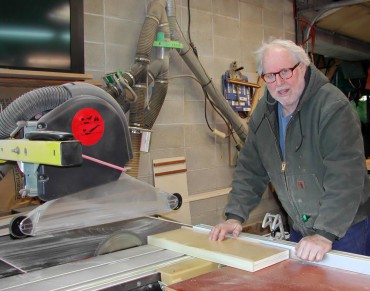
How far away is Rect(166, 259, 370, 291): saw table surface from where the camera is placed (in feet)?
3.18

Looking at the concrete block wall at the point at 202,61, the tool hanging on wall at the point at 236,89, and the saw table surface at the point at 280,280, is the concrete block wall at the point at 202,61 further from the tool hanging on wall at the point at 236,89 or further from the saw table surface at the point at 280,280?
the saw table surface at the point at 280,280

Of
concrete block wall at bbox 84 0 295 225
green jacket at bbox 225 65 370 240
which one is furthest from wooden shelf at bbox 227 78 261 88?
green jacket at bbox 225 65 370 240

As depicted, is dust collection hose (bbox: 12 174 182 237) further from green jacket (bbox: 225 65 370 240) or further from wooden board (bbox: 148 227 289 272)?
green jacket (bbox: 225 65 370 240)

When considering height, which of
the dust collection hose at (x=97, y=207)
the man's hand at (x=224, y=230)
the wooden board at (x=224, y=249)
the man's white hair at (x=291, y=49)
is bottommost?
the wooden board at (x=224, y=249)

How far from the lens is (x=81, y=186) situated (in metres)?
1.02

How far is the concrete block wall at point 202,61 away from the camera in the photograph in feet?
8.80

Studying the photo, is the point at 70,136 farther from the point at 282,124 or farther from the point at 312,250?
the point at 282,124

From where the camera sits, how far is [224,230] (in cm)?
143

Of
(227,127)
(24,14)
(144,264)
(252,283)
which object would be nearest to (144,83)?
(24,14)

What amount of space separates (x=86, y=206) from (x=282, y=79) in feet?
2.92

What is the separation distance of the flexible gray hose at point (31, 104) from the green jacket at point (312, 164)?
90 cm

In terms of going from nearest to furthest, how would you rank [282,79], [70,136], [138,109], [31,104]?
[70,136]
[31,104]
[282,79]
[138,109]

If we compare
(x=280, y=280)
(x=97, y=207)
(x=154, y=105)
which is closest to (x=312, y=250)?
(x=280, y=280)

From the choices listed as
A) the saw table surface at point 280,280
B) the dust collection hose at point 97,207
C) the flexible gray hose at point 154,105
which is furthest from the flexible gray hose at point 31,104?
the flexible gray hose at point 154,105
